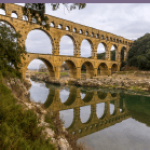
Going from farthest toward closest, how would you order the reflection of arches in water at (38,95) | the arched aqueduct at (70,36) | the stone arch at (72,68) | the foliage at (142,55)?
the stone arch at (72,68)
the foliage at (142,55)
the arched aqueduct at (70,36)
the reflection of arches in water at (38,95)

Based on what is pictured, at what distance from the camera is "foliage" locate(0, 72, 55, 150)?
168cm

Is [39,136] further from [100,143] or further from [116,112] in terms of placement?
[116,112]

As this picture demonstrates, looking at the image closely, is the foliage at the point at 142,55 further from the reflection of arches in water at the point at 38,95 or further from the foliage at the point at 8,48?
the foliage at the point at 8,48

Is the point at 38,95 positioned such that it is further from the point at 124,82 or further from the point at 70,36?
the point at 70,36

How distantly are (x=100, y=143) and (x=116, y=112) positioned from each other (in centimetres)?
325

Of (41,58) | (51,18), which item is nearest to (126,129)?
(41,58)

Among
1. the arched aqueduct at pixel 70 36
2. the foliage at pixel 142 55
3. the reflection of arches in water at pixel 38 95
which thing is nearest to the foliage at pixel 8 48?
the reflection of arches in water at pixel 38 95

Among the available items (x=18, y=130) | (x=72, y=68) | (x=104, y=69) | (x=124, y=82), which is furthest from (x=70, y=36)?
(x=18, y=130)

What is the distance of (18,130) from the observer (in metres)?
2.08

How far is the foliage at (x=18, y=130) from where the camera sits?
1676 mm

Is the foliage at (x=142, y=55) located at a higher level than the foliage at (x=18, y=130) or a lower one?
higher

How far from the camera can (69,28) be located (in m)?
17.9

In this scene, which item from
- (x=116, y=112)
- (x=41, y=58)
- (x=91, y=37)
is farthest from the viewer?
(x=91, y=37)

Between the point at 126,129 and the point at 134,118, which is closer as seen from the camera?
the point at 126,129
